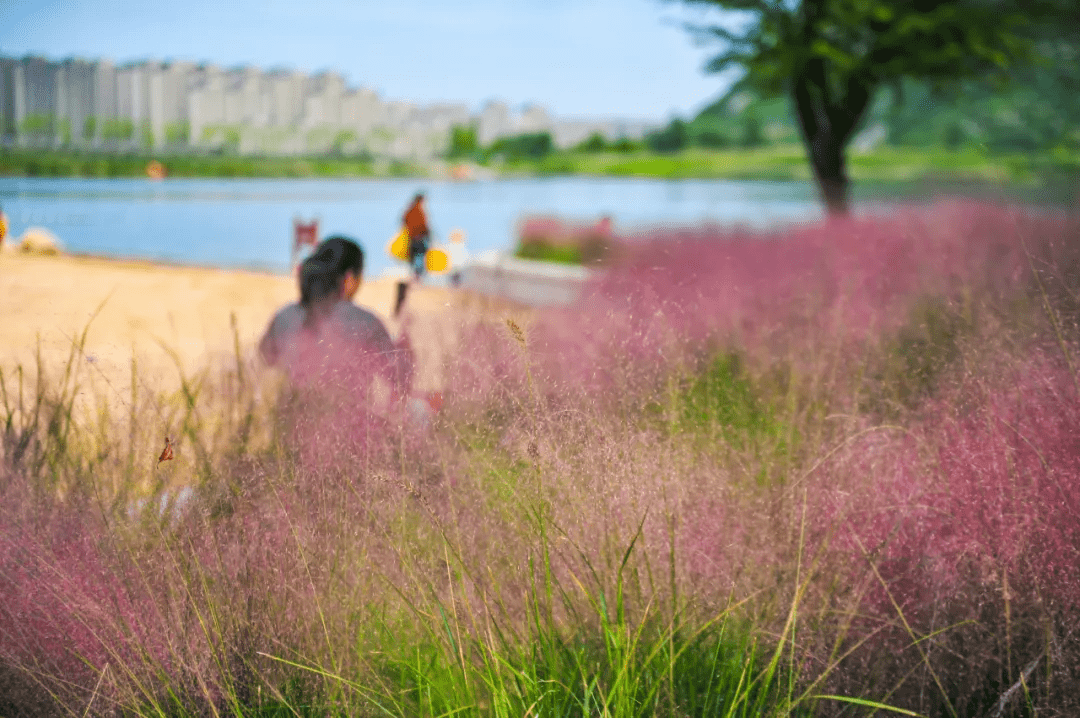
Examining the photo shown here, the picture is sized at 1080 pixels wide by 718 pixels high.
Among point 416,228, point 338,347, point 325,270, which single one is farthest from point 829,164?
point 338,347

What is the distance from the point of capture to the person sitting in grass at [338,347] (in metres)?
1.67

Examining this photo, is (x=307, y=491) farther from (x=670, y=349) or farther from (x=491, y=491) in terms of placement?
(x=670, y=349)

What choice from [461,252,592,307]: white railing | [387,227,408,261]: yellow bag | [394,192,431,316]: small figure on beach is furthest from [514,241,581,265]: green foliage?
[387,227,408,261]: yellow bag

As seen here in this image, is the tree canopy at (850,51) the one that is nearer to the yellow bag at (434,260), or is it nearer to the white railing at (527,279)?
the white railing at (527,279)

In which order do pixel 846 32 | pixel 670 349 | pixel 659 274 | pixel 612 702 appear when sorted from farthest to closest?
pixel 846 32, pixel 659 274, pixel 670 349, pixel 612 702

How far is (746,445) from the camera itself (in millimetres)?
1989

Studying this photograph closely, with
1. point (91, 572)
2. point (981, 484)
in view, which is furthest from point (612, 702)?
point (91, 572)

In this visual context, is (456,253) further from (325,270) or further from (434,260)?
(325,270)

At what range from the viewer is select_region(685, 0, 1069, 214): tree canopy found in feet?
43.3

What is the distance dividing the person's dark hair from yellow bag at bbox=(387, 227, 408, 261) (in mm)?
5846

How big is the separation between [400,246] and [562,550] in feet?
25.9

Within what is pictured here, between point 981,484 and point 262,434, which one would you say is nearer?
point 981,484

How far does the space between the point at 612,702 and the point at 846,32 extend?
14.2m

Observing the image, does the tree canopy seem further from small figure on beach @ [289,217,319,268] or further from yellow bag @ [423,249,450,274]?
small figure on beach @ [289,217,319,268]
